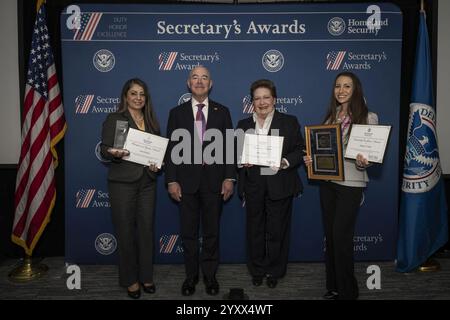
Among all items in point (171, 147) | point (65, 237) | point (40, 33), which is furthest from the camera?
point (65, 237)

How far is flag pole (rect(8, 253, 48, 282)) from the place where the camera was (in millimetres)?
3477

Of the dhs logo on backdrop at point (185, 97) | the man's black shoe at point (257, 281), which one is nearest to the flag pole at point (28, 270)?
the dhs logo on backdrop at point (185, 97)

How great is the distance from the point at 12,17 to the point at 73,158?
1698mm

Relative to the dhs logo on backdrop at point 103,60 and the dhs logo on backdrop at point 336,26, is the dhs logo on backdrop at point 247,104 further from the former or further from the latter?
the dhs logo on backdrop at point 103,60

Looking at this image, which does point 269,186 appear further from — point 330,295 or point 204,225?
point 330,295

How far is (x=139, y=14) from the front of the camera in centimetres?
370

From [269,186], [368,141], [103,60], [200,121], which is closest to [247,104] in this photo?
[200,121]

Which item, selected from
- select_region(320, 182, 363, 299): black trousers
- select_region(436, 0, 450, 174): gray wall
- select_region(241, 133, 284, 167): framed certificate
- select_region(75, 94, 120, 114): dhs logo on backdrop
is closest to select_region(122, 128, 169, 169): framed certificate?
select_region(241, 133, 284, 167): framed certificate

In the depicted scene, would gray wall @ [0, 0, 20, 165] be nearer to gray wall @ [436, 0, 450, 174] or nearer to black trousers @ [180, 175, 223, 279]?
black trousers @ [180, 175, 223, 279]

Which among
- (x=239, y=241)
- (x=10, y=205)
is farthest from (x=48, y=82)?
(x=239, y=241)

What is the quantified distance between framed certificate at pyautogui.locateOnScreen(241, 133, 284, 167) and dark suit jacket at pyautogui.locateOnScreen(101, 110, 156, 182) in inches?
35.6

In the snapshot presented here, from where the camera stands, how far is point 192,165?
305cm

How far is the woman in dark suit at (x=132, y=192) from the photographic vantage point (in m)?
2.98

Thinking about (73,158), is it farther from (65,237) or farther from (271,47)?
(271,47)
